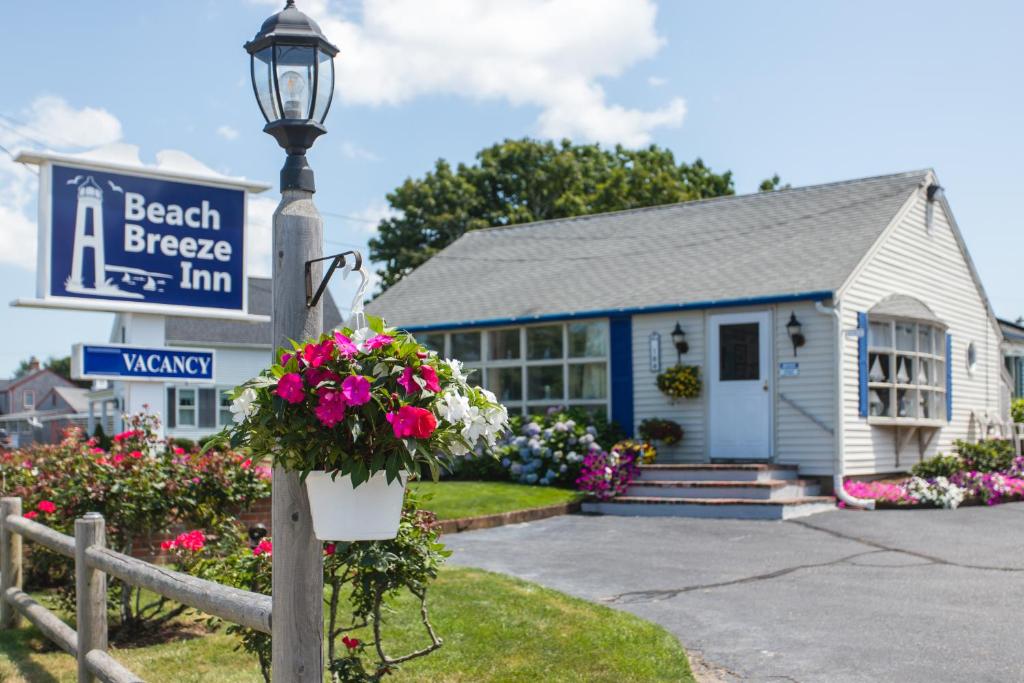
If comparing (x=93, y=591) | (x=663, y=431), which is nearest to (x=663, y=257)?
(x=663, y=431)

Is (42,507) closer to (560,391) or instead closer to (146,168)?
(146,168)

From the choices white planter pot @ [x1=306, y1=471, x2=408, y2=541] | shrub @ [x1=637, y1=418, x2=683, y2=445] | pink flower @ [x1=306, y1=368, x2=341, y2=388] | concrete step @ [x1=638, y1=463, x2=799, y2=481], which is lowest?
concrete step @ [x1=638, y1=463, x2=799, y2=481]

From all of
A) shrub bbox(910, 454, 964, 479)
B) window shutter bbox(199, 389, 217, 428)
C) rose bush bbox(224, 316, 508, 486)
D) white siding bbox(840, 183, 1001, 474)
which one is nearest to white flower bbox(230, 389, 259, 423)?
rose bush bbox(224, 316, 508, 486)

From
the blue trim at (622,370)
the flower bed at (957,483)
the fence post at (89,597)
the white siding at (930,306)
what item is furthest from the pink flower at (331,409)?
the blue trim at (622,370)

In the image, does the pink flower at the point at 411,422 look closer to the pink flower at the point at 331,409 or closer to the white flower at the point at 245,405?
the pink flower at the point at 331,409

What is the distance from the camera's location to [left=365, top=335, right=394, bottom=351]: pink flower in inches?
125

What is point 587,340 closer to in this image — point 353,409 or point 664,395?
point 664,395

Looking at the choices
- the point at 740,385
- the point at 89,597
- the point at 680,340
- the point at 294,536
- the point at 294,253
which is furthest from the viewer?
the point at 680,340

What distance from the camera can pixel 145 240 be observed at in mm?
9094

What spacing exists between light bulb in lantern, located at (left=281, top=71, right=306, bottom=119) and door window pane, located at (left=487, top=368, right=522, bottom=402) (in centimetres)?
1458

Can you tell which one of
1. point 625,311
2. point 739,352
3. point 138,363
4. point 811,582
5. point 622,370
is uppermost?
point 625,311

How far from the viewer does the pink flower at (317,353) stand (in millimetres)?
3107

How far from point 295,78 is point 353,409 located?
1.32 meters

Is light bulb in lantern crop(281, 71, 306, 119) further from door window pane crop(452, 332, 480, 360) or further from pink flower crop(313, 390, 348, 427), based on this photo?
door window pane crop(452, 332, 480, 360)
